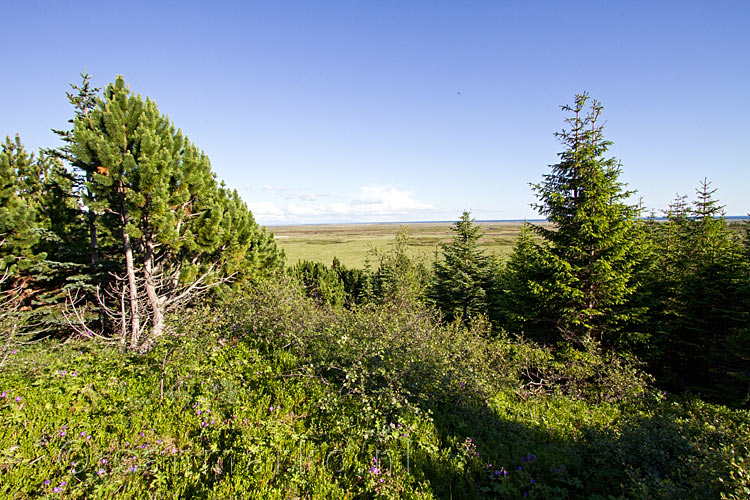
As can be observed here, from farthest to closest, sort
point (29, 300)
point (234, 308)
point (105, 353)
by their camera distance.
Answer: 1. point (29, 300)
2. point (234, 308)
3. point (105, 353)

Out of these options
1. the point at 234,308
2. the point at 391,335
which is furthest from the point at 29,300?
the point at 391,335

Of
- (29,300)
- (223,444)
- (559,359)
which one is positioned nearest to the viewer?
(223,444)

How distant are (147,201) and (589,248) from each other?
48.7ft

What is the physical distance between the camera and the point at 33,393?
443 centimetres

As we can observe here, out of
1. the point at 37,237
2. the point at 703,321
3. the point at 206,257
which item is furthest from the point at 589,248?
the point at 37,237

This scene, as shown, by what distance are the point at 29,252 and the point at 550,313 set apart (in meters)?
18.4

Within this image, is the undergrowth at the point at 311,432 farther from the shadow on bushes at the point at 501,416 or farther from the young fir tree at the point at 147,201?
the young fir tree at the point at 147,201

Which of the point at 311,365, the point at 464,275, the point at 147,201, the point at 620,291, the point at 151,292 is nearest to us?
the point at 311,365

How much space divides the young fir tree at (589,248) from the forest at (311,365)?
86 mm

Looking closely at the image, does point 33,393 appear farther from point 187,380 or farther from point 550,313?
point 550,313

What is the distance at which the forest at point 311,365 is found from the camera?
3.74 meters

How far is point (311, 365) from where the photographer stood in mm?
5555

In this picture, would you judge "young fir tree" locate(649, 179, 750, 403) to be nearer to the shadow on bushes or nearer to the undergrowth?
the shadow on bushes

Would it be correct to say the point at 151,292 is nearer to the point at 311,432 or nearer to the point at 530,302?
the point at 311,432
